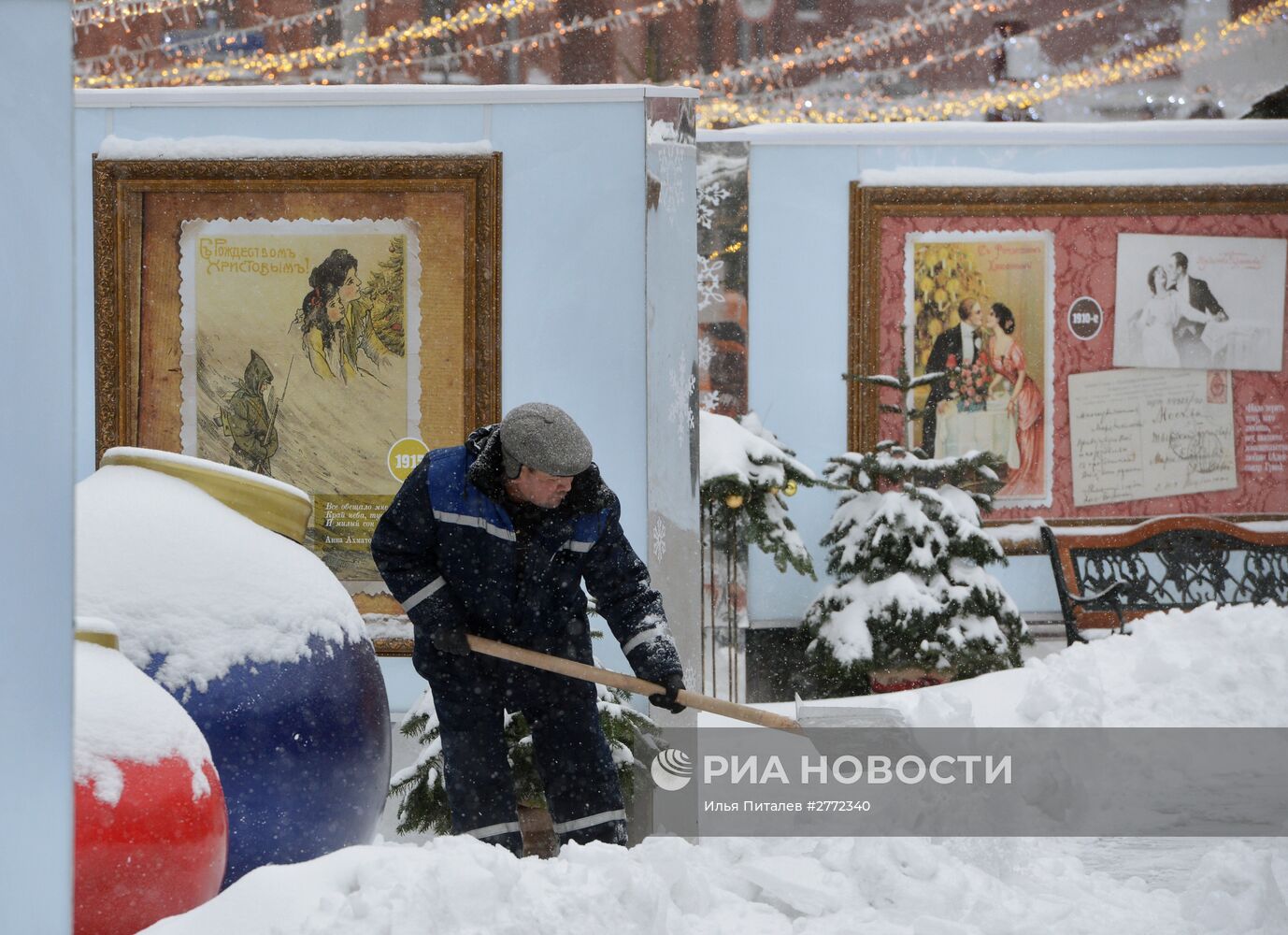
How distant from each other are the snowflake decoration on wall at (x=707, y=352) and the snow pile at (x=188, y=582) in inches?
133

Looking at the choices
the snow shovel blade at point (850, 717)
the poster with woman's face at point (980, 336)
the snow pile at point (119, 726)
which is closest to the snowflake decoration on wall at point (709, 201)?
the poster with woman's face at point (980, 336)

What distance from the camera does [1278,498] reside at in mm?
5770

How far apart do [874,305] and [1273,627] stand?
238 centimetres

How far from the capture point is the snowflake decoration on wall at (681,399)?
4.42 m

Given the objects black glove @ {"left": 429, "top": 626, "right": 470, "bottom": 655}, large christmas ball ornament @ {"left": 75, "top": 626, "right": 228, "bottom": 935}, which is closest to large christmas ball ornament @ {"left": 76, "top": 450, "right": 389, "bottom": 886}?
black glove @ {"left": 429, "top": 626, "right": 470, "bottom": 655}

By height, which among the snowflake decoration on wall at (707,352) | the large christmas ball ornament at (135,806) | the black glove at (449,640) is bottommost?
the large christmas ball ornament at (135,806)

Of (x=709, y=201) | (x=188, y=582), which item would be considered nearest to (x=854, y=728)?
(x=188, y=582)

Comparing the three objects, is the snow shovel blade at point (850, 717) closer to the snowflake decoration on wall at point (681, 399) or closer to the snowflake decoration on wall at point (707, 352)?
the snowflake decoration on wall at point (681, 399)

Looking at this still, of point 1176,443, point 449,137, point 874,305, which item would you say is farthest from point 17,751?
point 1176,443

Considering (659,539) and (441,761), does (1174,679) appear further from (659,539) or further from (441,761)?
(441,761)

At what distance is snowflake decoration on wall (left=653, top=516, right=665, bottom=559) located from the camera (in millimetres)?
4402

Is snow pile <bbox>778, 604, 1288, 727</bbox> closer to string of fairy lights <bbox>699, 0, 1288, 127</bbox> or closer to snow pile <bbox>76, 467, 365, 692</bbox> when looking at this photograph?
snow pile <bbox>76, 467, 365, 692</bbox>

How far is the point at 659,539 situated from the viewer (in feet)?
14.5

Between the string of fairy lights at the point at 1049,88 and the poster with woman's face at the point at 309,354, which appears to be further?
the poster with woman's face at the point at 309,354
